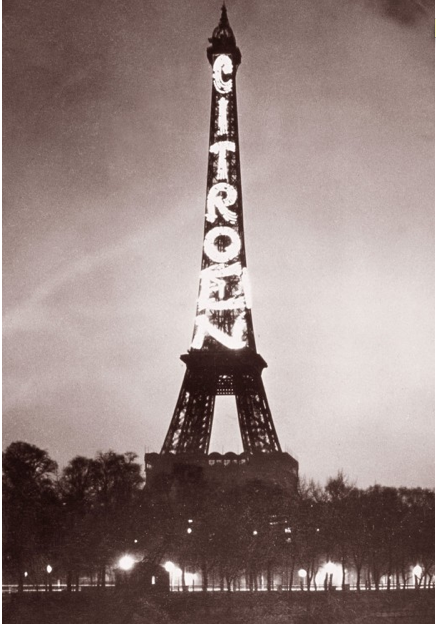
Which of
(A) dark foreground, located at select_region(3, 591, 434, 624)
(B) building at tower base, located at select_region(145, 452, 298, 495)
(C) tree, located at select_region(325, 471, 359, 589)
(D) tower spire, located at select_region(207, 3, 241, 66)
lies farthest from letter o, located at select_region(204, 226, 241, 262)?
(A) dark foreground, located at select_region(3, 591, 434, 624)

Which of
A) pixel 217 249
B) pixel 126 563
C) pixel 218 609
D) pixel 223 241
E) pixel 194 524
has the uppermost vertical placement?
pixel 223 241

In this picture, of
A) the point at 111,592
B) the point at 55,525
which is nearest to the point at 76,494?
the point at 55,525

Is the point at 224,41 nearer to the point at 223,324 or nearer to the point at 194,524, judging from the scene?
the point at 223,324

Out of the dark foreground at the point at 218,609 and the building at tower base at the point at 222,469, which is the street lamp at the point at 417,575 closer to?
the dark foreground at the point at 218,609

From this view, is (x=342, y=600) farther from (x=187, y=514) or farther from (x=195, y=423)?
(x=195, y=423)

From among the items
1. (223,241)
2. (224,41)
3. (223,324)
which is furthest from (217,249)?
(224,41)

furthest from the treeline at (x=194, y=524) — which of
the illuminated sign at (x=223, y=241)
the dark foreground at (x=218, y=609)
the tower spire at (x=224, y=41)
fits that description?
the tower spire at (x=224, y=41)

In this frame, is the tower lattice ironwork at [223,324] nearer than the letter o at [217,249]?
No
